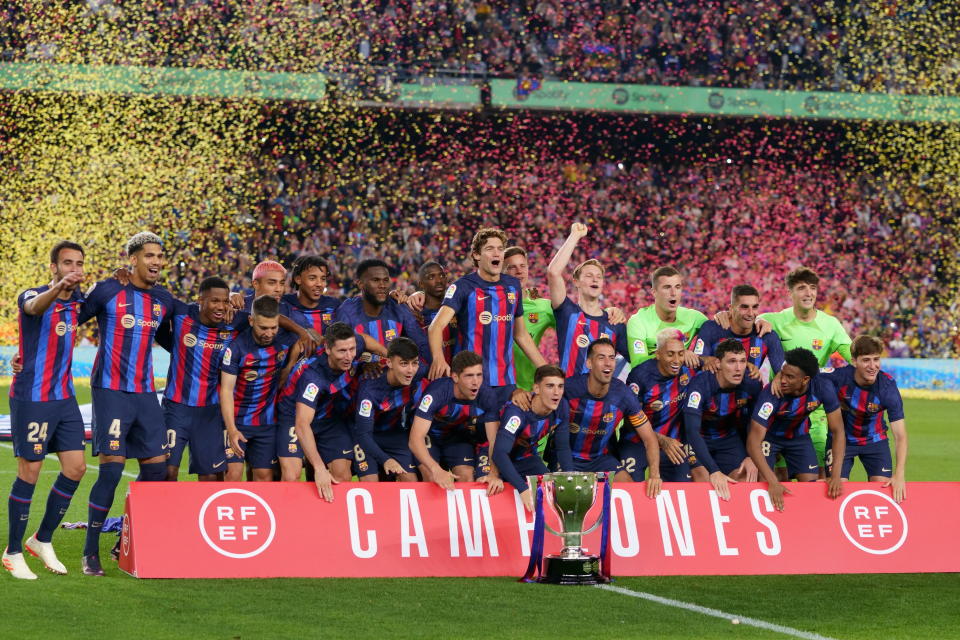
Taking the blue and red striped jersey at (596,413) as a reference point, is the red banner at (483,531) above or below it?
below

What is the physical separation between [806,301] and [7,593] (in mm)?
5289

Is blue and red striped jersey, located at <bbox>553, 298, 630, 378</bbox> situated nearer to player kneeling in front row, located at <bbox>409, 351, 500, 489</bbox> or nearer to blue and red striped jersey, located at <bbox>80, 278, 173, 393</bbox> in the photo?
player kneeling in front row, located at <bbox>409, 351, 500, 489</bbox>

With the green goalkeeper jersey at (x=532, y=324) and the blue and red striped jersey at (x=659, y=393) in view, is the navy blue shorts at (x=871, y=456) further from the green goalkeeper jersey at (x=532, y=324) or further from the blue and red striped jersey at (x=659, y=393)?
the green goalkeeper jersey at (x=532, y=324)

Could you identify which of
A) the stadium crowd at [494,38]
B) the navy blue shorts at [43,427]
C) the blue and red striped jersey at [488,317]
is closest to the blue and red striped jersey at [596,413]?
the blue and red striped jersey at [488,317]

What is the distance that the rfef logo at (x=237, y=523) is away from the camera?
265 inches

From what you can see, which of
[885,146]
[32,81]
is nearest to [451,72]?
[32,81]

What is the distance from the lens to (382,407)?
7621mm

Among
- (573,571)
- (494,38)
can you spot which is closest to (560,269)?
(573,571)

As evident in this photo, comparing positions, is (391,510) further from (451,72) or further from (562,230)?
(562,230)

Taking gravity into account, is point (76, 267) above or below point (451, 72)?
below

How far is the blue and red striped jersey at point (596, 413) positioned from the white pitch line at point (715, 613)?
1247 mm

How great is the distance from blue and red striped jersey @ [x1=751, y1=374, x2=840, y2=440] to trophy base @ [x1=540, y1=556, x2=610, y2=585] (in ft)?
5.45

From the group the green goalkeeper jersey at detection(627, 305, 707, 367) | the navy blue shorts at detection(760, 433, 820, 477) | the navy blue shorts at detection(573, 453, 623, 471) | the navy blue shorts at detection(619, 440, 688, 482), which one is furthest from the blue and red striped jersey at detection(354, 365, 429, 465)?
the navy blue shorts at detection(760, 433, 820, 477)

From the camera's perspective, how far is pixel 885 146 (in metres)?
28.2
